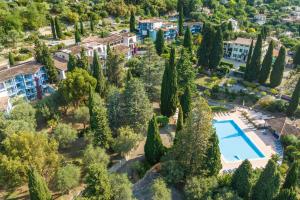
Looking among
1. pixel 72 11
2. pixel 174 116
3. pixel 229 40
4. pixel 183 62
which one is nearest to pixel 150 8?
pixel 72 11

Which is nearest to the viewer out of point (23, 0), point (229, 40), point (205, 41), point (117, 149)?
point (117, 149)

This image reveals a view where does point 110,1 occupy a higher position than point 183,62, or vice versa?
point 110,1

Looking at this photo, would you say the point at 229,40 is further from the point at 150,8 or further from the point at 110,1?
the point at 110,1

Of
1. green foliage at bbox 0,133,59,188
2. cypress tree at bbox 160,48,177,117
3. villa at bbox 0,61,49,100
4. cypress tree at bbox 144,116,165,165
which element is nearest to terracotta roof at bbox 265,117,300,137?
cypress tree at bbox 160,48,177,117

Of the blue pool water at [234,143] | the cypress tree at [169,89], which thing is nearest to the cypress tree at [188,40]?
the cypress tree at [169,89]

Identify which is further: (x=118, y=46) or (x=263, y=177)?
(x=118, y=46)

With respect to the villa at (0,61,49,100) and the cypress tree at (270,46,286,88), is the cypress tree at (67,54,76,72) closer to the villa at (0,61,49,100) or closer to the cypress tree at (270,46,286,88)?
the villa at (0,61,49,100)

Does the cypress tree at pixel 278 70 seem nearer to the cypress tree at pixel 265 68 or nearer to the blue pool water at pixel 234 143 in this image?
the cypress tree at pixel 265 68
